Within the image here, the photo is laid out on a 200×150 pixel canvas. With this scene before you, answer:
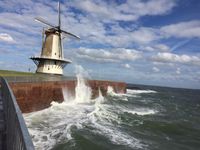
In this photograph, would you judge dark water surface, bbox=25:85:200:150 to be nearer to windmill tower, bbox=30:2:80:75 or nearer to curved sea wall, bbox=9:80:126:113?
curved sea wall, bbox=9:80:126:113

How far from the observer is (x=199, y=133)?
19.3 m

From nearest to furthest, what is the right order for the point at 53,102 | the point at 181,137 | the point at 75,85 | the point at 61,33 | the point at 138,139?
the point at 138,139 < the point at 181,137 < the point at 53,102 < the point at 75,85 < the point at 61,33

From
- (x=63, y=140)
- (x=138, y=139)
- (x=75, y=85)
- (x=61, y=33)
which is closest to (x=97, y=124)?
(x=138, y=139)

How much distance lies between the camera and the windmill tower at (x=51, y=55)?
4031cm

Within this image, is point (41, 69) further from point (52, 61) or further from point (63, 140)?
point (63, 140)

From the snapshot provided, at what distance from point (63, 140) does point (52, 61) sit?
28.7m

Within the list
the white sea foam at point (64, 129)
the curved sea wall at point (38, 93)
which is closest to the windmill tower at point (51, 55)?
the curved sea wall at point (38, 93)

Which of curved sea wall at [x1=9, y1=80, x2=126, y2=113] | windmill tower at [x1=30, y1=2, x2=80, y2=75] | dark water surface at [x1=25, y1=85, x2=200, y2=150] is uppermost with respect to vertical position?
windmill tower at [x1=30, y1=2, x2=80, y2=75]

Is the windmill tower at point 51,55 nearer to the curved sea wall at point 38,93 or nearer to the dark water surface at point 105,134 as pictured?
the curved sea wall at point 38,93

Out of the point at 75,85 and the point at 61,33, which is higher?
the point at 61,33

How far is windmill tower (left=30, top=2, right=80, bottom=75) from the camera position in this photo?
4031 cm

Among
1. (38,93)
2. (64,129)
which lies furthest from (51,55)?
(64,129)

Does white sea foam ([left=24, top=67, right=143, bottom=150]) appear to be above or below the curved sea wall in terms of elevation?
below

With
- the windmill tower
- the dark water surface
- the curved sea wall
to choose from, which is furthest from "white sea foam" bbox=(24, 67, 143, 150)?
the windmill tower
